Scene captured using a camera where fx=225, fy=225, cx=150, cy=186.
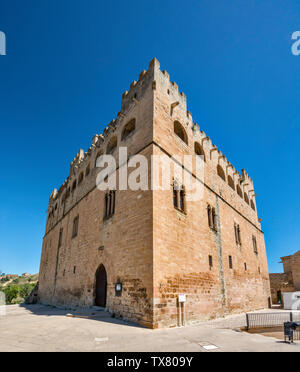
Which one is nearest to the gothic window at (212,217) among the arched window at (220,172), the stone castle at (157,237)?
the stone castle at (157,237)

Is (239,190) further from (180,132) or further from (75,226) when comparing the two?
(75,226)

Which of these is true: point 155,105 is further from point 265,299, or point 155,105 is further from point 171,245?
point 265,299

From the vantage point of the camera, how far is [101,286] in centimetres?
1008

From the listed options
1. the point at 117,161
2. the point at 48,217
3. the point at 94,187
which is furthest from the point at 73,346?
the point at 48,217

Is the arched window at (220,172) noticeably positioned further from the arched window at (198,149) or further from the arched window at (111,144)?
the arched window at (111,144)

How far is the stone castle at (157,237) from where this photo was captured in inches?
295

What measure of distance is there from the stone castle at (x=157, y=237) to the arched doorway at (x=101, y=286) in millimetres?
76

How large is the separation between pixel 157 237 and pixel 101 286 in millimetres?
4569

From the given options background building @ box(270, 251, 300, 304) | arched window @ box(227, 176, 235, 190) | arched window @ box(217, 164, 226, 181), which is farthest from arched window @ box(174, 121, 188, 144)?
background building @ box(270, 251, 300, 304)

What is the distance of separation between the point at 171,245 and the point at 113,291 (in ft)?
9.53

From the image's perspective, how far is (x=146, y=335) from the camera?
5.58m

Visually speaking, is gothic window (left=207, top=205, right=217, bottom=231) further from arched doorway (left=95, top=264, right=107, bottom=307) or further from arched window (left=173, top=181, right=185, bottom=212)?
arched doorway (left=95, top=264, right=107, bottom=307)

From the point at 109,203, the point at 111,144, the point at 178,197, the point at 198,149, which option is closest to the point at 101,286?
the point at 109,203

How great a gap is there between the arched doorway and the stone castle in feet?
0.25
